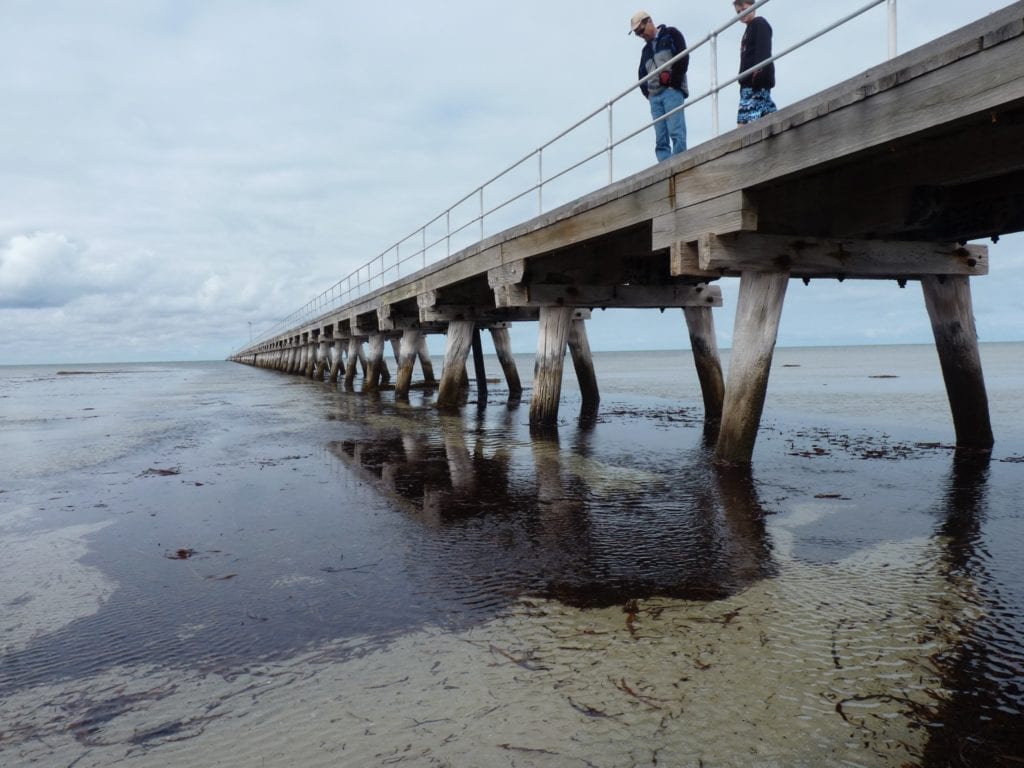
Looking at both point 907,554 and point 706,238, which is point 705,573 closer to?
point 907,554

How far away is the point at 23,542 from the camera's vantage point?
17.9ft

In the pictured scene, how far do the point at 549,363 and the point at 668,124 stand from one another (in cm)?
516

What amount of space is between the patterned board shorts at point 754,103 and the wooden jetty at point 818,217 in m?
0.92

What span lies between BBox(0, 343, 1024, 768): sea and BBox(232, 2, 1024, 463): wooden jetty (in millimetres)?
2025

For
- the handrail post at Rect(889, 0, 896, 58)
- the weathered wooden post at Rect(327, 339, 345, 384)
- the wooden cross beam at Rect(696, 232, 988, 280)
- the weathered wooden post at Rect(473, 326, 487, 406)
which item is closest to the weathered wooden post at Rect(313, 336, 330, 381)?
the weathered wooden post at Rect(327, 339, 345, 384)

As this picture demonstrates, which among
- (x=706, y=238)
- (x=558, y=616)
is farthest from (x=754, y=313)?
(x=558, y=616)

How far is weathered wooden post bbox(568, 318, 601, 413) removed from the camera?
17250 millimetres

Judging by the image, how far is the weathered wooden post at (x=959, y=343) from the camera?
8992 millimetres

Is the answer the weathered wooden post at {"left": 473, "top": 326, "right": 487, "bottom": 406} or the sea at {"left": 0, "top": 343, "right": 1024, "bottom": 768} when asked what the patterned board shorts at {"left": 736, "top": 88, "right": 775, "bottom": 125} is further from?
the weathered wooden post at {"left": 473, "top": 326, "right": 487, "bottom": 406}

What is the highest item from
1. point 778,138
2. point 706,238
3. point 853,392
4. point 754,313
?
point 778,138

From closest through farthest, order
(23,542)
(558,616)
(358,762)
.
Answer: (358,762) < (558,616) < (23,542)

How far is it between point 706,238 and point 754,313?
1.11 m

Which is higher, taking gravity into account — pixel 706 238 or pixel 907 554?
pixel 706 238

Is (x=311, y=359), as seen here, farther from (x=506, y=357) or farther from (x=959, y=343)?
(x=959, y=343)
